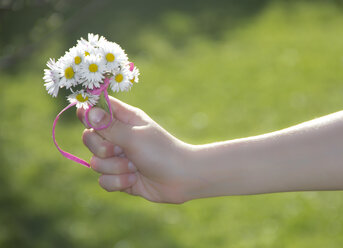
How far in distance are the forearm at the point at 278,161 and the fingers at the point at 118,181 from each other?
38 centimetres

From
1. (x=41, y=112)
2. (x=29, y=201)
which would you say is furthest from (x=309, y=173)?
(x=41, y=112)

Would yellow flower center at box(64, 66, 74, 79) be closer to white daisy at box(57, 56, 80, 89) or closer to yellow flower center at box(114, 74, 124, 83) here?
white daisy at box(57, 56, 80, 89)

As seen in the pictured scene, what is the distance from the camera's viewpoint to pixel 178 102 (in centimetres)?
629

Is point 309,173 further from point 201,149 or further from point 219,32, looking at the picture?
point 219,32

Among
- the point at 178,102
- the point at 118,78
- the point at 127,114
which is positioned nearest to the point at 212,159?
the point at 127,114

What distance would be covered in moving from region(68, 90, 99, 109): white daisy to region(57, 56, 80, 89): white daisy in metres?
0.08

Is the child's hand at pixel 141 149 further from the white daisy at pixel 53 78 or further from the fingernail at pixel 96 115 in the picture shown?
the white daisy at pixel 53 78

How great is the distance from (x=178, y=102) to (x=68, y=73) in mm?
4507

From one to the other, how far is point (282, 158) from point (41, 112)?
4716 mm

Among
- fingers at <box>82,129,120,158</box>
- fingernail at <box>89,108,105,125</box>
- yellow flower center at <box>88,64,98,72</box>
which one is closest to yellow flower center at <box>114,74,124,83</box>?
yellow flower center at <box>88,64,98,72</box>

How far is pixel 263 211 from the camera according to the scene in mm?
4520

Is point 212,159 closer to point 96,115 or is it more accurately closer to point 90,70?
point 96,115

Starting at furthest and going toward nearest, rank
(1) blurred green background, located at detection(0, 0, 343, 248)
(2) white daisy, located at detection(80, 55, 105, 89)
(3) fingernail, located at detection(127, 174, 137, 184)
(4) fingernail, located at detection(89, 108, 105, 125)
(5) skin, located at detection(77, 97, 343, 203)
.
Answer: (1) blurred green background, located at detection(0, 0, 343, 248), (3) fingernail, located at detection(127, 174, 137, 184), (4) fingernail, located at detection(89, 108, 105, 125), (5) skin, located at detection(77, 97, 343, 203), (2) white daisy, located at detection(80, 55, 105, 89)

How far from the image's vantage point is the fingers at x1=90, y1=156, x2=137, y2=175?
90.4 inches
